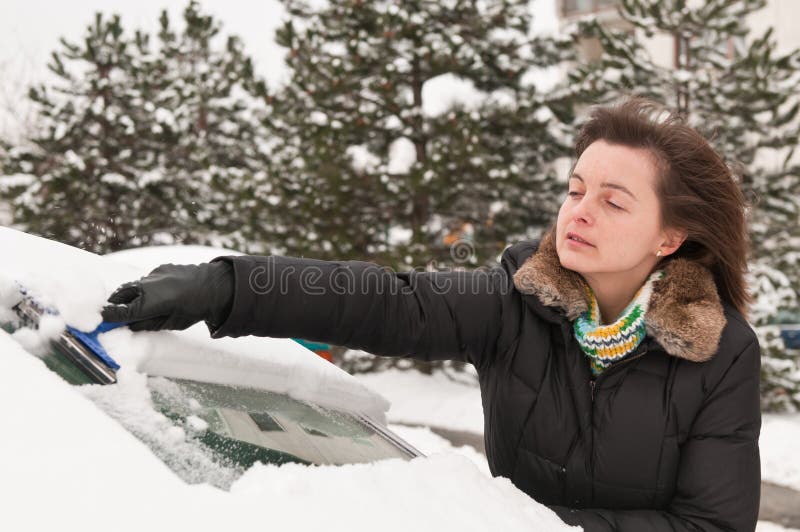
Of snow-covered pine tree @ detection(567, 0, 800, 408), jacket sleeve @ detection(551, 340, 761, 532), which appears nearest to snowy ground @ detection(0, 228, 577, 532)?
jacket sleeve @ detection(551, 340, 761, 532)

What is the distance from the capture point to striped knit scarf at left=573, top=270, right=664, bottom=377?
165cm

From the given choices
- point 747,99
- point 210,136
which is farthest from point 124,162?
point 747,99

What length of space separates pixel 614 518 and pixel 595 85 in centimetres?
810

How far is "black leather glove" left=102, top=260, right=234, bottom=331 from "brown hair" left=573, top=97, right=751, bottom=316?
1.06 m

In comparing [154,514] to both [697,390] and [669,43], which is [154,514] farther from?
[669,43]

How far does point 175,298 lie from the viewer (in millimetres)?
1330

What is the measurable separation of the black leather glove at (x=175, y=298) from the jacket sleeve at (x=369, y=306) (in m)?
0.03

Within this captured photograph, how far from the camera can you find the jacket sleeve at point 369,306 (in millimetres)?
1456

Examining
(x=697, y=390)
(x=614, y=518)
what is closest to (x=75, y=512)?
(x=614, y=518)

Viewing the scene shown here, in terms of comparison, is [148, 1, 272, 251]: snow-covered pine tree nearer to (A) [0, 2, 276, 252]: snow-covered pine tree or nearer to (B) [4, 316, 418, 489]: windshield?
(A) [0, 2, 276, 252]: snow-covered pine tree

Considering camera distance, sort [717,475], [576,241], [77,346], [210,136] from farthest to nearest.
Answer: [210,136] < [576,241] < [717,475] < [77,346]

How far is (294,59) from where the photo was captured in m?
9.66

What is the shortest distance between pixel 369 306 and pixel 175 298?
17.2 inches

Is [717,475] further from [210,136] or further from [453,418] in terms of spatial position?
[210,136]
